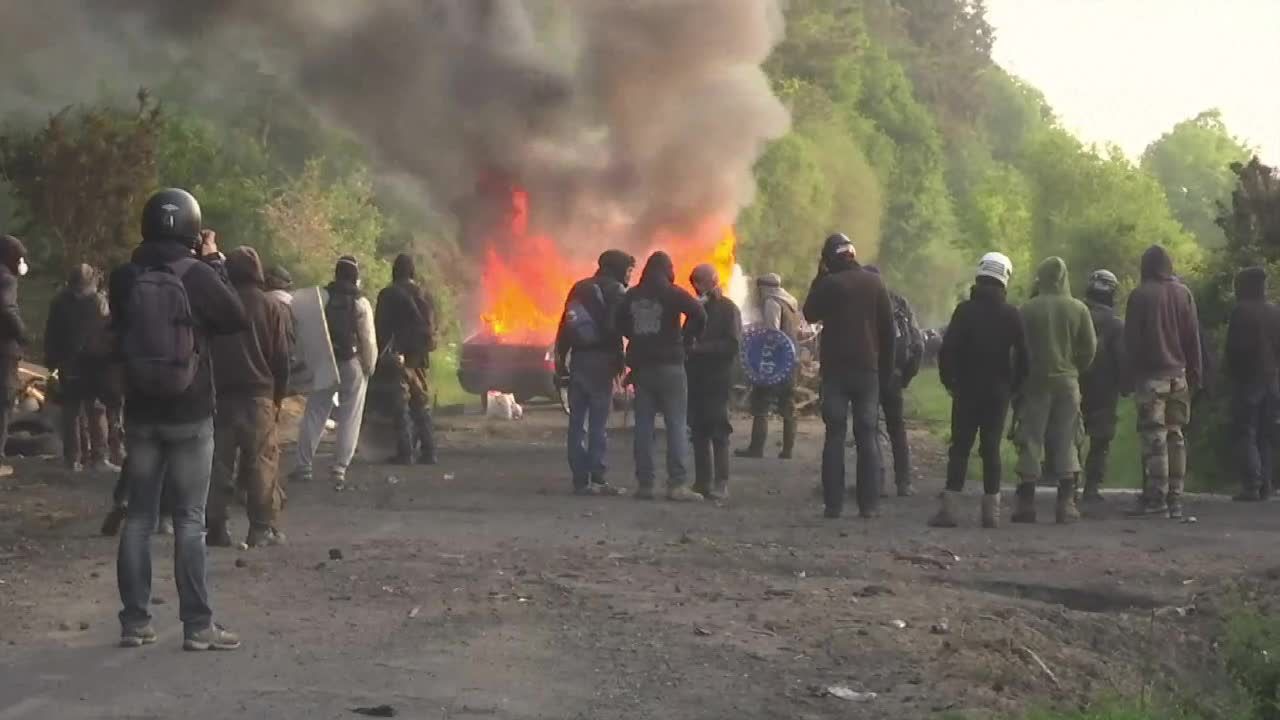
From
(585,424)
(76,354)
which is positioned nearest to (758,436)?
(585,424)

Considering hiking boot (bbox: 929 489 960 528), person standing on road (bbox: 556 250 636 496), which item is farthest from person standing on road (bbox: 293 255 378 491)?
hiking boot (bbox: 929 489 960 528)

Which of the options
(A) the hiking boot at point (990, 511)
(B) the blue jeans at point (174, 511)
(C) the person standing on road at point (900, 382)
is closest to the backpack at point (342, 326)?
(C) the person standing on road at point (900, 382)

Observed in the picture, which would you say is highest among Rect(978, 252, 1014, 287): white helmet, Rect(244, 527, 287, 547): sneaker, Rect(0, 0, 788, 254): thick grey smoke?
Rect(0, 0, 788, 254): thick grey smoke

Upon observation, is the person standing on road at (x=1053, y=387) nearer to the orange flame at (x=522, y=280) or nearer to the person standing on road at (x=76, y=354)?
the person standing on road at (x=76, y=354)

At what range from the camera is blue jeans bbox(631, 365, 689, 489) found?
1415 cm

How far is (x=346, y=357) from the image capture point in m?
14.7

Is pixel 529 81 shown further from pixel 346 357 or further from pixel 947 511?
pixel 947 511

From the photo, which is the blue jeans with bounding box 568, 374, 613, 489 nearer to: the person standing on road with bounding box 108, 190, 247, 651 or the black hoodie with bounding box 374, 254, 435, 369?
the black hoodie with bounding box 374, 254, 435, 369

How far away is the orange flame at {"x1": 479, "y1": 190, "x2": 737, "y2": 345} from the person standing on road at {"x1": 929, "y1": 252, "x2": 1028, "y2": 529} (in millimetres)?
12638

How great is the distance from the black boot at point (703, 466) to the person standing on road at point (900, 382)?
1.40 m

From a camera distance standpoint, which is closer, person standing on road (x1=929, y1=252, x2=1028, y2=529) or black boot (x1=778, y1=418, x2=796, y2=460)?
person standing on road (x1=929, y1=252, x2=1028, y2=529)

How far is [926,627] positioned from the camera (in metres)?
8.34

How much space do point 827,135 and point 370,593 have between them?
160 ft

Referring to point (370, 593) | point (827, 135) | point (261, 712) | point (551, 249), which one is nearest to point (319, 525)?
point (370, 593)
